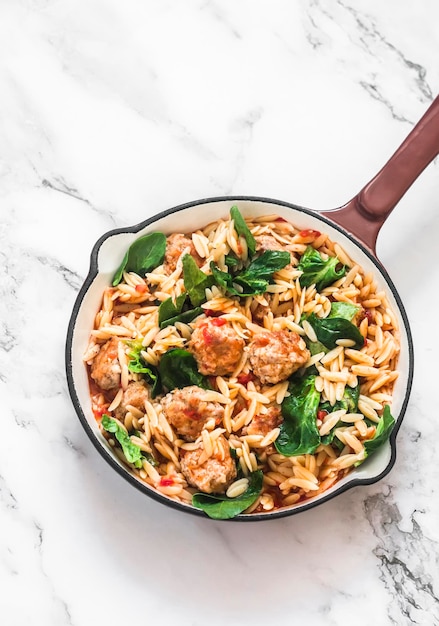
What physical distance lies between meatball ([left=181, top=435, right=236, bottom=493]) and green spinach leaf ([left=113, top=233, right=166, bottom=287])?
1.83ft

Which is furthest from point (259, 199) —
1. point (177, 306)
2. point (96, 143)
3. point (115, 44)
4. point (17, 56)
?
point (17, 56)

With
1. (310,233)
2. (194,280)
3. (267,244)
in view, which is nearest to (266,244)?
(267,244)

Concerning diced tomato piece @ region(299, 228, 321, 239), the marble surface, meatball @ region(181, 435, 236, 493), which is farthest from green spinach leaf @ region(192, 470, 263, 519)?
diced tomato piece @ region(299, 228, 321, 239)

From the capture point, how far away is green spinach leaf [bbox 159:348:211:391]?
2451mm

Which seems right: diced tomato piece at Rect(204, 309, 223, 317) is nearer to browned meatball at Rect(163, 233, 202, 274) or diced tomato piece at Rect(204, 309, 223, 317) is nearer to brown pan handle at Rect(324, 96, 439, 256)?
browned meatball at Rect(163, 233, 202, 274)

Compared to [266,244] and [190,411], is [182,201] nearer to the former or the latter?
[266,244]

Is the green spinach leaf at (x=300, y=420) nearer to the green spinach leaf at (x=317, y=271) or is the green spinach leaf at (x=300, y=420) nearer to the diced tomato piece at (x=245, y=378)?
the diced tomato piece at (x=245, y=378)

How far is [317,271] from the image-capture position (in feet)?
8.49

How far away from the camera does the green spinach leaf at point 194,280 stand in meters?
2.50

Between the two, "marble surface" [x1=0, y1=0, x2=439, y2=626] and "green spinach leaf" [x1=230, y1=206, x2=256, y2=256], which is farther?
"marble surface" [x1=0, y1=0, x2=439, y2=626]

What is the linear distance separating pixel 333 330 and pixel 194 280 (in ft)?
1.38

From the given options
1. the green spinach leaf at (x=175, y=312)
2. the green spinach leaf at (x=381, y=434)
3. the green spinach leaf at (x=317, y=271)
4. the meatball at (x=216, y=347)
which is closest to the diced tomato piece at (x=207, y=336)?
the meatball at (x=216, y=347)

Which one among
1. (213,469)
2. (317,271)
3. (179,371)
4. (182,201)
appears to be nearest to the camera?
(213,469)

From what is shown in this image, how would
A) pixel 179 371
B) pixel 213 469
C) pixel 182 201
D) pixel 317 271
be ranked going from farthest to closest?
pixel 182 201, pixel 317 271, pixel 179 371, pixel 213 469
